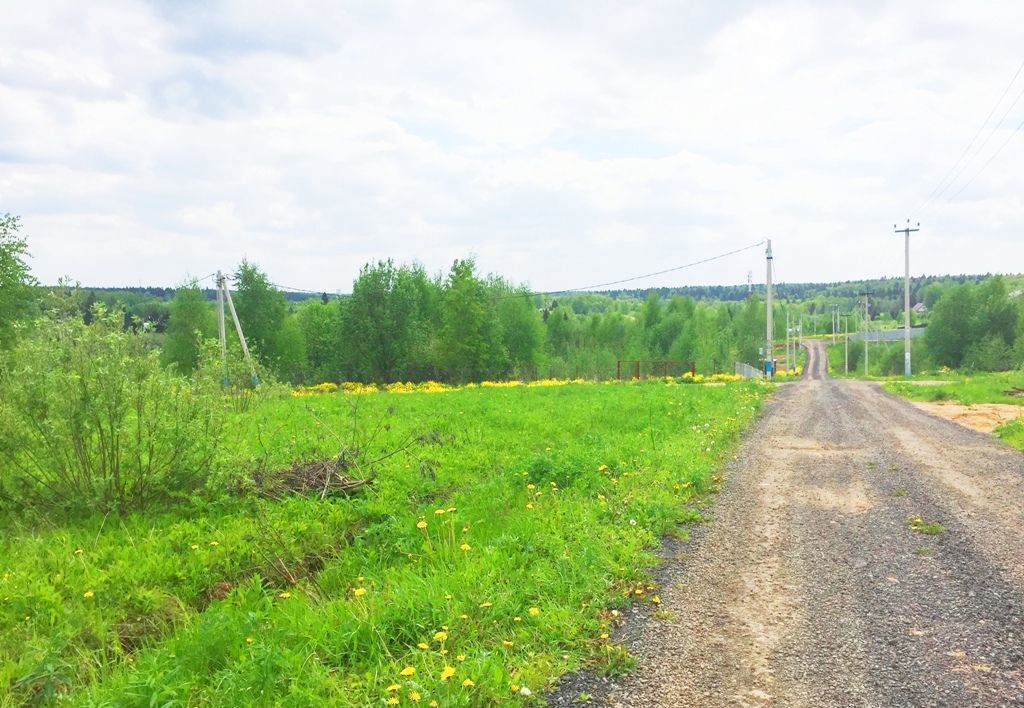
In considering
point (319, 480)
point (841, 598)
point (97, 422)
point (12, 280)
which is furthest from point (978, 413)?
point (12, 280)

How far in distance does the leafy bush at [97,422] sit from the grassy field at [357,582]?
411mm

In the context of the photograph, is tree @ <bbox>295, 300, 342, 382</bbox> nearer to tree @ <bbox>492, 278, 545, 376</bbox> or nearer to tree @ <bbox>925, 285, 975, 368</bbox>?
tree @ <bbox>492, 278, 545, 376</bbox>

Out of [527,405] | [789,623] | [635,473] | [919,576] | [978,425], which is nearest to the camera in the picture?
[789,623]

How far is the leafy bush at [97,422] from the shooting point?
24.9 feet

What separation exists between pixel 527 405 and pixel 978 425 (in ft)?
34.7

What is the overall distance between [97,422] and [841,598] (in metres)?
7.98

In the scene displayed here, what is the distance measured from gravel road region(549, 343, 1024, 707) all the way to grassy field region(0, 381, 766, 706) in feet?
1.28


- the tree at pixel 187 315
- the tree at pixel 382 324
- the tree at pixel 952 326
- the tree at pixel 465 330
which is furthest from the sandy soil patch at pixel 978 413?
the tree at pixel 952 326

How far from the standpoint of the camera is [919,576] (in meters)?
5.41

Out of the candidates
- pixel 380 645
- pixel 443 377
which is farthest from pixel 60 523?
pixel 443 377

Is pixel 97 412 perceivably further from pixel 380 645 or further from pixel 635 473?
pixel 635 473

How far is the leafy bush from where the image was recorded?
759cm

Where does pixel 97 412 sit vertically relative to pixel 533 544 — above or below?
above

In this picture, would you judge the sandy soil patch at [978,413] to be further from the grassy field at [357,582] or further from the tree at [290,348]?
the tree at [290,348]
